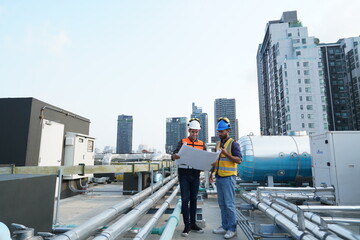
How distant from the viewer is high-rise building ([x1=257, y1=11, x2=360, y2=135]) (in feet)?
156

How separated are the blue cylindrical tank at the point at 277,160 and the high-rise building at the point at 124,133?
338 feet

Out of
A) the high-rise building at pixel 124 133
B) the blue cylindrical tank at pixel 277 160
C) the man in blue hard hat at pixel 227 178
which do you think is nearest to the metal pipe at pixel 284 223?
the man in blue hard hat at pixel 227 178

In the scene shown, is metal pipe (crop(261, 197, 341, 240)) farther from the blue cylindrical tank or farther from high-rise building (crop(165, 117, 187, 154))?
high-rise building (crop(165, 117, 187, 154))

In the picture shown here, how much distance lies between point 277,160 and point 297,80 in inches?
1845

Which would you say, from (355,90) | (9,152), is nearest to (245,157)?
(9,152)

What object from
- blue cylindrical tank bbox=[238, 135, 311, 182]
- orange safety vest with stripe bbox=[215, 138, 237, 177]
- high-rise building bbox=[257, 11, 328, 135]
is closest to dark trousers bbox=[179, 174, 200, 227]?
orange safety vest with stripe bbox=[215, 138, 237, 177]

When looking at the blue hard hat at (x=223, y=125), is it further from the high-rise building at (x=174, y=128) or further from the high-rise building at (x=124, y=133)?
the high-rise building at (x=124, y=133)

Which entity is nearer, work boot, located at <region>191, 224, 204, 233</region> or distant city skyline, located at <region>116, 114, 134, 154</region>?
work boot, located at <region>191, 224, 204, 233</region>

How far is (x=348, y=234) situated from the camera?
2537mm

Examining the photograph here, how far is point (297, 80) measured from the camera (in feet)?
161

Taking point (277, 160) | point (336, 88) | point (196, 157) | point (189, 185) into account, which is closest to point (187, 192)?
point (189, 185)

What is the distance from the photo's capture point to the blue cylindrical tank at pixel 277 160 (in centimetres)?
901

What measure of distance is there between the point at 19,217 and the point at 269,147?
28.3 ft

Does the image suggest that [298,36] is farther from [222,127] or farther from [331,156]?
[222,127]
